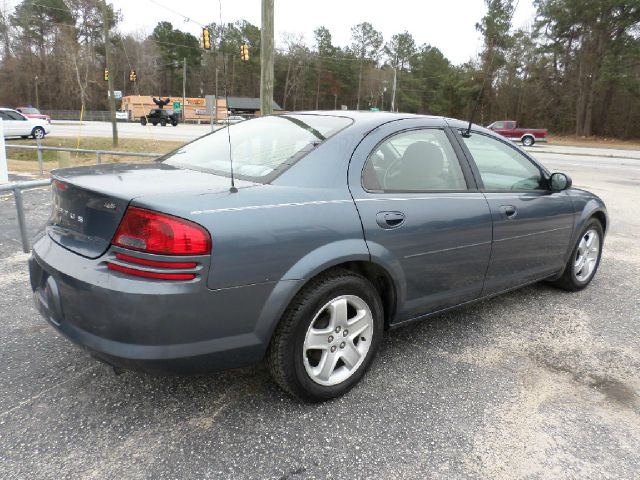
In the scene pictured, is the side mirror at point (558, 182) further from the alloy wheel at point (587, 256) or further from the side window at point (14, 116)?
the side window at point (14, 116)

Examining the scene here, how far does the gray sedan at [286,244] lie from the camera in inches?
79.0

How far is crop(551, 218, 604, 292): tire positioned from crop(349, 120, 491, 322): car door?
148 centimetres

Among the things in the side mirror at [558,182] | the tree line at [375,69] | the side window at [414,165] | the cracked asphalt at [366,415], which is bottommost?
the cracked asphalt at [366,415]

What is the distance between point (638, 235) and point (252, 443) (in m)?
6.84

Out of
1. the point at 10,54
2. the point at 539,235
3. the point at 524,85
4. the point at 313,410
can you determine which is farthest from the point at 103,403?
the point at 10,54

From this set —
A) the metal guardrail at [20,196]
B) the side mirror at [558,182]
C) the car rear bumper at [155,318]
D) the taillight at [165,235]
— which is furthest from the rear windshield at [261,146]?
the metal guardrail at [20,196]

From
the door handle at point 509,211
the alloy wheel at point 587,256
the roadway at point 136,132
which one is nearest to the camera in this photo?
the door handle at point 509,211

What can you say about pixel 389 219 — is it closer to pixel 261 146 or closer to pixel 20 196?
pixel 261 146

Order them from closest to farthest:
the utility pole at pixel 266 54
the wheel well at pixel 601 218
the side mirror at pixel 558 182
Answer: the side mirror at pixel 558 182
the wheel well at pixel 601 218
the utility pole at pixel 266 54

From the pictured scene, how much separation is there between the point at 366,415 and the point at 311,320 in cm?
59

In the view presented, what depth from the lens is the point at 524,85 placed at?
51438 millimetres

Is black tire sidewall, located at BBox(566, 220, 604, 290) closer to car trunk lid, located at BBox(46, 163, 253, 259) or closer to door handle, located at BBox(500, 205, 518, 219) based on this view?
door handle, located at BBox(500, 205, 518, 219)

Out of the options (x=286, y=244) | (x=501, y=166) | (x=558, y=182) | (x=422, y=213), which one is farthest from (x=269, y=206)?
(x=558, y=182)

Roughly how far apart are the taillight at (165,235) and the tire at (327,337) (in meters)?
0.58
